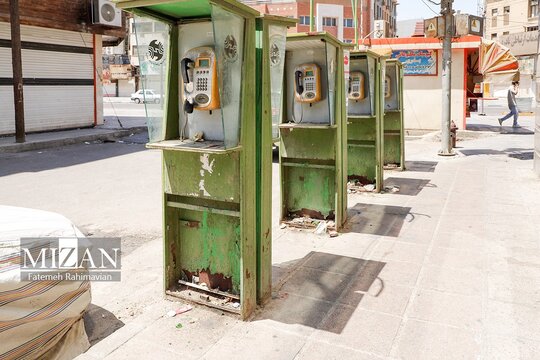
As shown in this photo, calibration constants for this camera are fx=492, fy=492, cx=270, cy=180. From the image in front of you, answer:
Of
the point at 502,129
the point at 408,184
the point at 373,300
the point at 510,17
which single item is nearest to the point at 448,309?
the point at 373,300

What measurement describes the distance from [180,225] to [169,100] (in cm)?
104

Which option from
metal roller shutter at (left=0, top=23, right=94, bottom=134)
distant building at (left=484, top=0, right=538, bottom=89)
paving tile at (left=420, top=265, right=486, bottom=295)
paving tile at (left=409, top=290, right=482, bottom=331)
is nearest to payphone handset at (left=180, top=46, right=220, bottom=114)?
paving tile at (left=409, top=290, right=482, bottom=331)

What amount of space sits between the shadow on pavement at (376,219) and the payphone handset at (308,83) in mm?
1695

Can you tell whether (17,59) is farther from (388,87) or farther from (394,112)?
(394,112)

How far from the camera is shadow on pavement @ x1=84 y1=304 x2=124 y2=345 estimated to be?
3541 mm

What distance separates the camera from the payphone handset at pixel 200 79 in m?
3.67

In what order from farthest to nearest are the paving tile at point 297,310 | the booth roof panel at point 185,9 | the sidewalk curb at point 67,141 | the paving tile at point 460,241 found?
the sidewalk curb at point 67,141, the paving tile at point 460,241, the paving tile at point 297,310, the booth roof panel at point 185,9

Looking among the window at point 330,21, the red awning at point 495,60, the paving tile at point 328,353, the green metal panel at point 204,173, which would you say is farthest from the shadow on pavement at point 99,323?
the window at point 330,21

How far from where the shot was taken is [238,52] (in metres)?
3.65

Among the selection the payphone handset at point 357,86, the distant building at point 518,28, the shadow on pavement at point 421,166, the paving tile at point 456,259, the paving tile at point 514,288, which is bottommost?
the paving tile at point 514,288

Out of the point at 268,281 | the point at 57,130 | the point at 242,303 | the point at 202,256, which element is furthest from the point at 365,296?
the point at 57,130

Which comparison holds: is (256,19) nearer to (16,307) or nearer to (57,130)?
(16,307)

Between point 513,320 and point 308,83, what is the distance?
342 centimetres

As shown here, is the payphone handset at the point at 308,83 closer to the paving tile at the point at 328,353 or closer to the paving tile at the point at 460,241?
the paving tile at the point at 460,241
